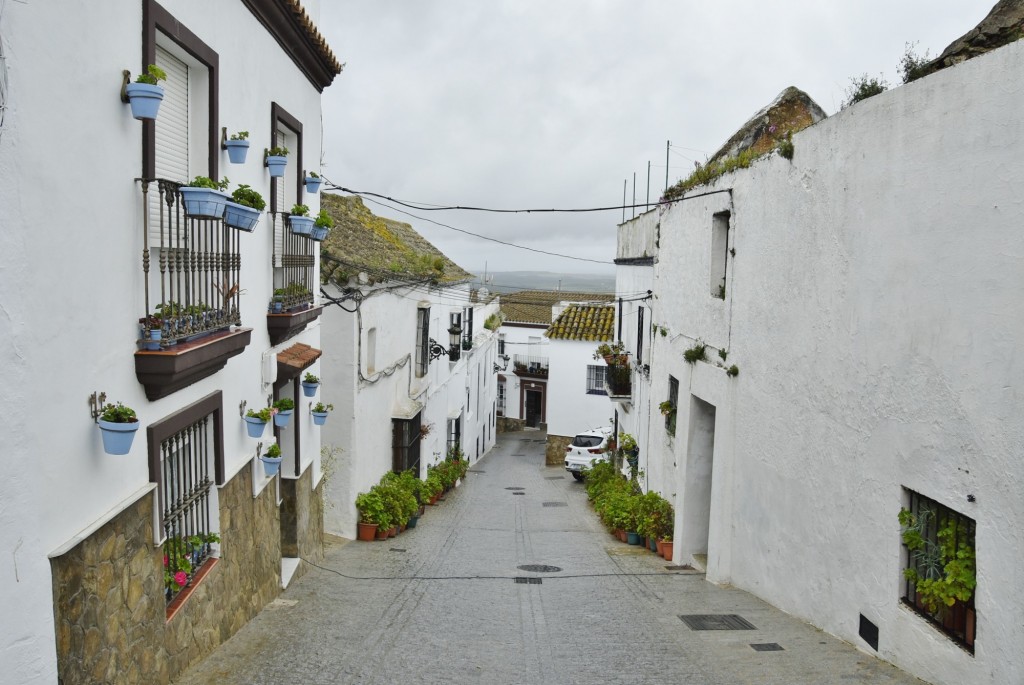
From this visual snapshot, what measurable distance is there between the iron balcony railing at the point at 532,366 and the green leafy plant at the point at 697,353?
100 ft

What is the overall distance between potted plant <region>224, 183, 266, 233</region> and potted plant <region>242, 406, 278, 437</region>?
2.17 meters

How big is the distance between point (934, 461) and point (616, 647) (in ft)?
10.8

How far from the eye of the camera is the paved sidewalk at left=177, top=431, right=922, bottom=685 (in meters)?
6.86

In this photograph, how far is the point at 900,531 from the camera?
6.89 metres

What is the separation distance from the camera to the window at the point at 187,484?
6.20 metres

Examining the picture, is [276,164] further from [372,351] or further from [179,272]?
[372,351]

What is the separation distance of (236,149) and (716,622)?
21.4ft

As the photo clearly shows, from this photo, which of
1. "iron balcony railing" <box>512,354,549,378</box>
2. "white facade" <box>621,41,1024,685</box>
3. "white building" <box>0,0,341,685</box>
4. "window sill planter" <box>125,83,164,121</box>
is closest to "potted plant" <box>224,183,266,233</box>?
"white building" <box>0,0,341,685</box>

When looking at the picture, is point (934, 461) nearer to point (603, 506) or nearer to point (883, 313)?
point (883, 313)

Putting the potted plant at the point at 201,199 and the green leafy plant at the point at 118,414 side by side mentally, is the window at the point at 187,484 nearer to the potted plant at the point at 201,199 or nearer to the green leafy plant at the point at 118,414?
the green leafy plant at the point at 118,414

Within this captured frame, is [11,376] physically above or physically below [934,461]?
above

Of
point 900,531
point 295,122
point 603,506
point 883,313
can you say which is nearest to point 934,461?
point 900,531

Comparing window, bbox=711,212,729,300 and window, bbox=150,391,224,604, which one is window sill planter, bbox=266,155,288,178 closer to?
window, bbox=150,391,224,604

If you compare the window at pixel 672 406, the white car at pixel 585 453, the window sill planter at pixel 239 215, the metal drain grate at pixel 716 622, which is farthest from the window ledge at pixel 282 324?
the white car at pixel 585 453
